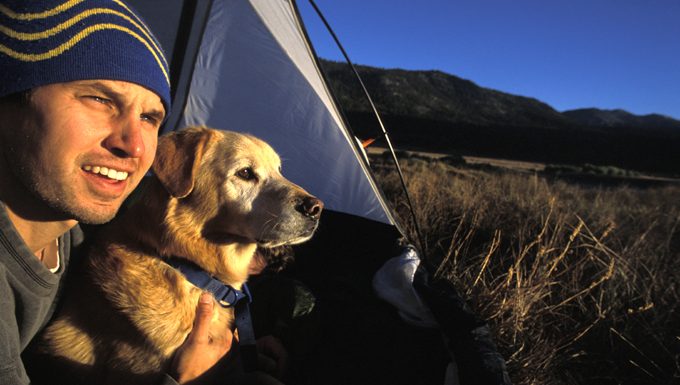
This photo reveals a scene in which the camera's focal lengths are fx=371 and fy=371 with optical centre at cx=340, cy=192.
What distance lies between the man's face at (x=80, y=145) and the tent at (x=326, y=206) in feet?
5.19

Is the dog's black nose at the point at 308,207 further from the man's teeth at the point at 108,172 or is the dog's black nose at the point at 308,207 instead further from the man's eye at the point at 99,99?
the man's eye at the point at 99,99

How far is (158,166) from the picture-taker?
1832 mm

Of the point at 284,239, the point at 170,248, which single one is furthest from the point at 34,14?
the point at 284,239

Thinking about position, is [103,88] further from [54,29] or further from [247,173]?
[247,173]

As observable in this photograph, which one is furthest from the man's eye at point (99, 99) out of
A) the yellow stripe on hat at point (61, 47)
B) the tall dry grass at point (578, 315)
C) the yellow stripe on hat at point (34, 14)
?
the tall dry grass at point (578, 315)

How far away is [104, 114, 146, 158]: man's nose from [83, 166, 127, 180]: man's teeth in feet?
0.21

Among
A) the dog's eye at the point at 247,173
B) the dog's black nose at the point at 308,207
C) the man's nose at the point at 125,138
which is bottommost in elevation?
the dog's black nose at the point at 308,207

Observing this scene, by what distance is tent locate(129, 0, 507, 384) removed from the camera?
205cm

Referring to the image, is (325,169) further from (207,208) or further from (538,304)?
(538,304)

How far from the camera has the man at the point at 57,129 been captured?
1123mm

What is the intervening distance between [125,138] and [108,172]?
0.13 metres

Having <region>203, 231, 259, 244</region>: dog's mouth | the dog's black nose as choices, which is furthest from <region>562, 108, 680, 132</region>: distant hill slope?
<region>203, 231, 259, 244</region>: dog's mouth

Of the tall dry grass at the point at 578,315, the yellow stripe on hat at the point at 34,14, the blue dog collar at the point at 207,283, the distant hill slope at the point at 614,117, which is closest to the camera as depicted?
the yellow stripe on hat at the point at 34,14

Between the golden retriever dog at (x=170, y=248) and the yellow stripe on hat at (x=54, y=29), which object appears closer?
the yellow stripe on hat at (x=54, y=29)
